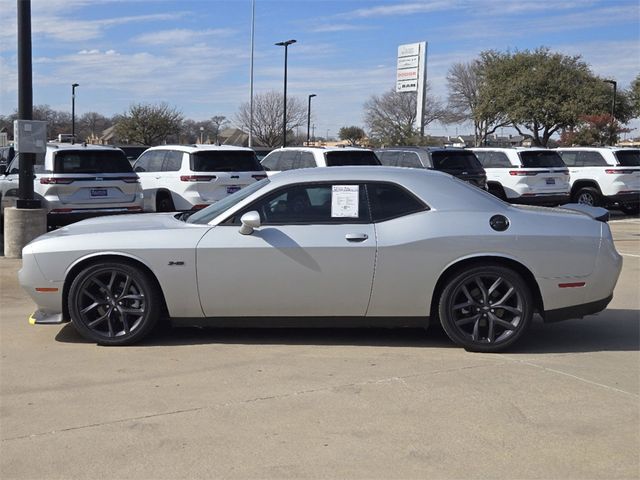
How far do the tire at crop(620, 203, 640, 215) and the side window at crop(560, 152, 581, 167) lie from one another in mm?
1732

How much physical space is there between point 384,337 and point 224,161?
8220 mm

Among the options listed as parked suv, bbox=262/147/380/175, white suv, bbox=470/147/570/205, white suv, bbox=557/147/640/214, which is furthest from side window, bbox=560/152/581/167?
parked suv, bbox=262/147/380/175

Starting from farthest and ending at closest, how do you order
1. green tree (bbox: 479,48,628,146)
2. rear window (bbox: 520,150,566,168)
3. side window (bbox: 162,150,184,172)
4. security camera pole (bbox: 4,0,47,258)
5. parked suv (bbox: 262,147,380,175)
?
1. green tree (bbox: 479,48,628,146)
2. rear window (bbox: 520,150,566,168)
3. parked suv (bbox: 262,147,380,175)
4. side window (bbox: 162,150,184,172)
5. security camera pole (bbox: 4,0,47,258)

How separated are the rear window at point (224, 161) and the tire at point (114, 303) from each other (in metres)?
7.89

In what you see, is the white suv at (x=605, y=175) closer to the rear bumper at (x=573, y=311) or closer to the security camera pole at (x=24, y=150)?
the rear bumper at (x=573, y=311)

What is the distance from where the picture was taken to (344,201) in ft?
19.3

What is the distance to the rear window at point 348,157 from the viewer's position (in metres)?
15.7

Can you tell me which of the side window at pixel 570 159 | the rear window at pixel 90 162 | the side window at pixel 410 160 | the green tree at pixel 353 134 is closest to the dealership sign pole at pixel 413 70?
the green tree at pixel 353 134

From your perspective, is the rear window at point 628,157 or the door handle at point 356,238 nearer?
the door handle at point 356,238

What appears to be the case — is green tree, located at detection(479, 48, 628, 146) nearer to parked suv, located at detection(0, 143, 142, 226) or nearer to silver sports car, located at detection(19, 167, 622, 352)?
parked suv, located at detection(0, 143, 142, 226)

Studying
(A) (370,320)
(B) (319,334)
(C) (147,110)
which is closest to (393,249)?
(A) (370,320)

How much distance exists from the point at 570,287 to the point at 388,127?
5534 centimetres

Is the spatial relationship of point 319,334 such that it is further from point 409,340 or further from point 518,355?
point 518,355

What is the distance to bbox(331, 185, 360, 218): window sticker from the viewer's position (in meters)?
5.87
